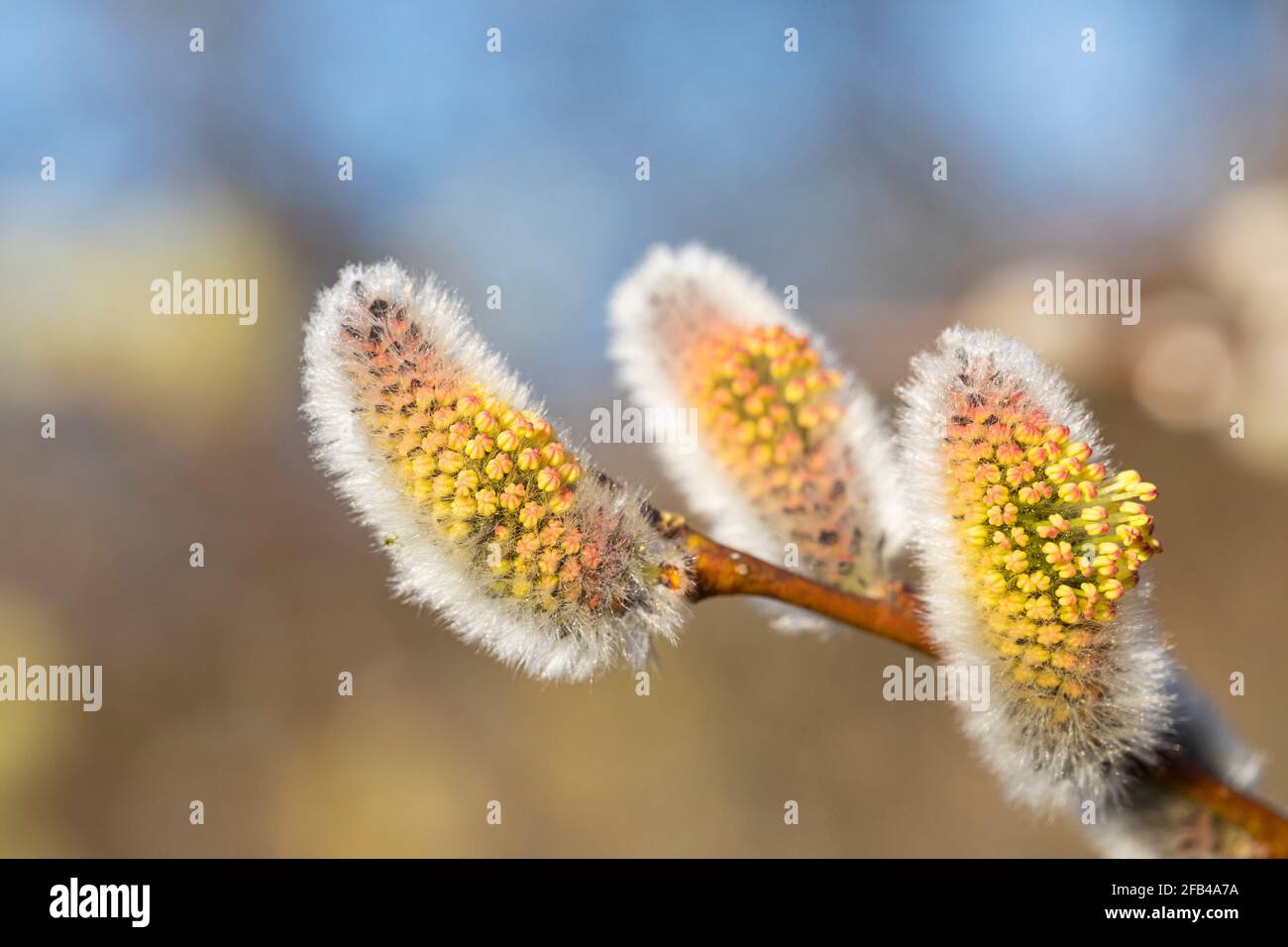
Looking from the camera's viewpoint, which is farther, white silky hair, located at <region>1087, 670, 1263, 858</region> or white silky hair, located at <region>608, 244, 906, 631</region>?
white silky hair, located at <region>608, 244, 906, 631</region>

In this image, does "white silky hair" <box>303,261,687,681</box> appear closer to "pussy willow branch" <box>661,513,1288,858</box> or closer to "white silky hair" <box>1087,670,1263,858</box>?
"pussy willow branch" <box>661,513,1288,858</box>

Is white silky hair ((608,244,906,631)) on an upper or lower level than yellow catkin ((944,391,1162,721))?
upper

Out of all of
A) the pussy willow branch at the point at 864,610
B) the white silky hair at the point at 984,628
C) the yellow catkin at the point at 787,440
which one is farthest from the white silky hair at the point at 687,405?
the white silky hair at the point at 984,628

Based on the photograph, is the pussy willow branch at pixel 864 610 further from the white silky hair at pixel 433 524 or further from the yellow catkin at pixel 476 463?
the yellow catkin at pixel 476 463

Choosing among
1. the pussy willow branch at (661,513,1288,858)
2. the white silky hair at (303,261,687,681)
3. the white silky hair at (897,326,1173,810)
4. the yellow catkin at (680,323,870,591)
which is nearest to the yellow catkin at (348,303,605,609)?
the white silky hair at (303,261,687,681)

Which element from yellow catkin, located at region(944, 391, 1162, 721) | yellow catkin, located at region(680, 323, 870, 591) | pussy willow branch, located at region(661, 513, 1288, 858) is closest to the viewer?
yellow catkin, located at region(944, 391, 1162, 721)

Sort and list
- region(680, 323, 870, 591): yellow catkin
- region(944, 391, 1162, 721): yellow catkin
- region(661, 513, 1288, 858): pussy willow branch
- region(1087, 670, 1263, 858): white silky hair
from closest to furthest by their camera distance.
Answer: region(944, 391, 1162, 721): yellow catkin → region(661, 513, 1288, 858): pussy willow branch → region(1087, 670, 1263, 858): white silky hair → region(680, 323, 870, 591): yellow catkin

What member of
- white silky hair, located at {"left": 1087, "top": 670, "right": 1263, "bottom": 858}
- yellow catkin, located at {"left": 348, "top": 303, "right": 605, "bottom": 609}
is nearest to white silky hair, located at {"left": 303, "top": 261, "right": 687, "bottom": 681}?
yellow catkin, located at {"left": 348, "top": 303, "right": 605, "bottom": 609}
